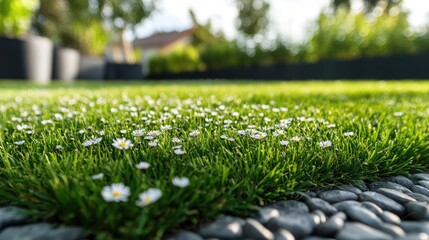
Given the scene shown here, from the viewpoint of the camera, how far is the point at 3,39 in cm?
670

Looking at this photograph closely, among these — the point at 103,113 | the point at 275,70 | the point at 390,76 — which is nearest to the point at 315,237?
the point at 103,113

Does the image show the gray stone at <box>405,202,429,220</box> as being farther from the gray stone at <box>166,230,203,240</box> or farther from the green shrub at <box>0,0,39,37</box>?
the green shrub at <box>0,0,39,37</box>

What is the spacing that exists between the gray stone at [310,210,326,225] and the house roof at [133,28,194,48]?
1245 inches

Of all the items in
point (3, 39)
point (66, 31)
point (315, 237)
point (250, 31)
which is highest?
point (250, 31)

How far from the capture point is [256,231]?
915mm

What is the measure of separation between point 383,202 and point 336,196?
0.15 metres

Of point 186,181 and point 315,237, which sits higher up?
point 186,181

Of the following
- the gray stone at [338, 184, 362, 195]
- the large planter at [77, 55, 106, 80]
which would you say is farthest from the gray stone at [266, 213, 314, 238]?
the large planter at [77, 55, 106, 80]

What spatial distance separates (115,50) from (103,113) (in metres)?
26.6

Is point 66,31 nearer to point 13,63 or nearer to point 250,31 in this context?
point 13,63

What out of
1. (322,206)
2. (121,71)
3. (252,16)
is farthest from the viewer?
(252,16)

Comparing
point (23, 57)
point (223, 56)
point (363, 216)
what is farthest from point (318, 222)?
point (223, 56)

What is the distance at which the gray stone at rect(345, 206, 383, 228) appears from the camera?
100 cm

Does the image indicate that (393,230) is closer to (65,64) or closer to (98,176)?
(98,176)
